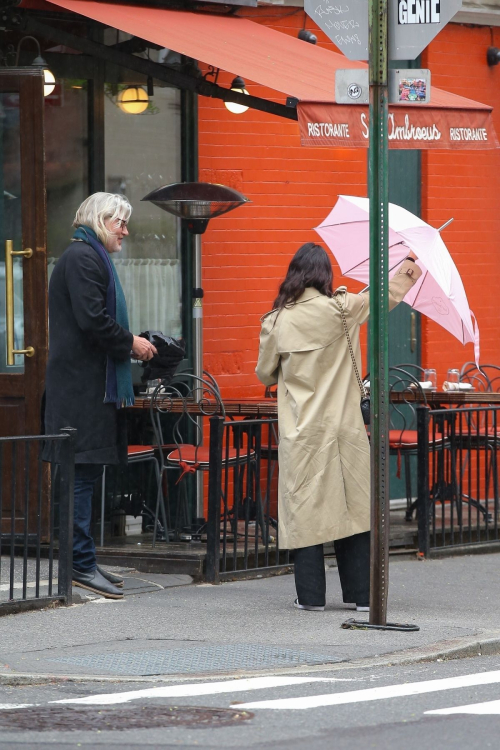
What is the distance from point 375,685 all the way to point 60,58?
5.66 m

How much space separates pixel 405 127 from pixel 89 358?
8.72ft

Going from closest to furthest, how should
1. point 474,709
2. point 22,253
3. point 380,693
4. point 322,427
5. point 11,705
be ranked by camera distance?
1. point 474,709
2. point 11,705
3. point 380,693
4. point 322,427
5. point 22,253

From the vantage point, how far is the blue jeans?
8.39m

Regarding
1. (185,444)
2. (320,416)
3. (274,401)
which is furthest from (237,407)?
(320,416)

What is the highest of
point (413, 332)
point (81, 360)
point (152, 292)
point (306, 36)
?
point (306, 36)

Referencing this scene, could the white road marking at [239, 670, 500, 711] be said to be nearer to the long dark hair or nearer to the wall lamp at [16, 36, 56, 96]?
the long dark hair

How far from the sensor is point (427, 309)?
1030 centimetres

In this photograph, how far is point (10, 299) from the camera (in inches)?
372

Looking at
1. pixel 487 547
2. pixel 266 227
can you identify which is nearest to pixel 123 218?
pixel 266 227

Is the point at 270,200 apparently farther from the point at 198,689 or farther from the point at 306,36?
the point at 198,689

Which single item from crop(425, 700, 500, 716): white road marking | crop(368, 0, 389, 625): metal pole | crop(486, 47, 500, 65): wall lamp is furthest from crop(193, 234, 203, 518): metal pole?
crop(425, 700, 500, 716): white road marking

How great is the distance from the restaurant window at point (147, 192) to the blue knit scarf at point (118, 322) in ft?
7.45

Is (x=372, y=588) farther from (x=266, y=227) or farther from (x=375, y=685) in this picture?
(x=266, y=227)

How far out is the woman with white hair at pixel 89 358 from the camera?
27.2 ft
